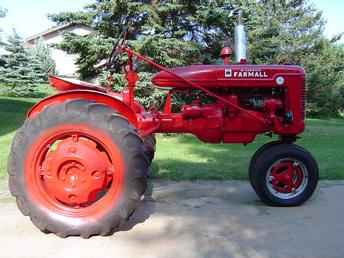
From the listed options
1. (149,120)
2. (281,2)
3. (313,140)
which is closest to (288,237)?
(149,120)

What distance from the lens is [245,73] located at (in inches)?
198

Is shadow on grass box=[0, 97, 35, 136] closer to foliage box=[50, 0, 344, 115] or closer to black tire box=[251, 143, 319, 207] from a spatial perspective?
foliage box=[50, 0, 344, 115]

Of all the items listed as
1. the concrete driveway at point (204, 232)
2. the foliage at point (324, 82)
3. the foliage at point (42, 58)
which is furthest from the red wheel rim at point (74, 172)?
the foliage at point (42, 58)

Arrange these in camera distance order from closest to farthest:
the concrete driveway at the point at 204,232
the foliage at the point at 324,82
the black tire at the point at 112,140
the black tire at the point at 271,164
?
the concrete driveway at the point at 204,232
the black tire at the point at 112,140
the black tire at the point at 271,164
the foliage at the point at 324,82

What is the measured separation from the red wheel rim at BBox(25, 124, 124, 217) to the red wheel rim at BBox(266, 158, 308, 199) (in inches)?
71.5

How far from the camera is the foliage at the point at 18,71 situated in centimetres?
2373

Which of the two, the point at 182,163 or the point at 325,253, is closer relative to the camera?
the point at 325,253

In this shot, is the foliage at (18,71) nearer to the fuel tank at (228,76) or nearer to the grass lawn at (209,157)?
the grass lawn at (209,157)

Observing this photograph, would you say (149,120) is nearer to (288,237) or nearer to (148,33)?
(288,237)

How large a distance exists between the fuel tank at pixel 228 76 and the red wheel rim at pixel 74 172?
123 cm

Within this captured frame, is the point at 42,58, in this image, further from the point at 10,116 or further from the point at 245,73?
the point at 245,73

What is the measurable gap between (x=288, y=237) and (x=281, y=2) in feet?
77.4

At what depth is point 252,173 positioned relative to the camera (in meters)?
5.01

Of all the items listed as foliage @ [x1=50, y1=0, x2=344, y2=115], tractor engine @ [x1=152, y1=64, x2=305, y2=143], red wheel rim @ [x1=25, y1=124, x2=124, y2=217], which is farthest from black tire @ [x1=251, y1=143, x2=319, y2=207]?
foliage @ [x1=50, y1=0, x2=344, y2=115]
